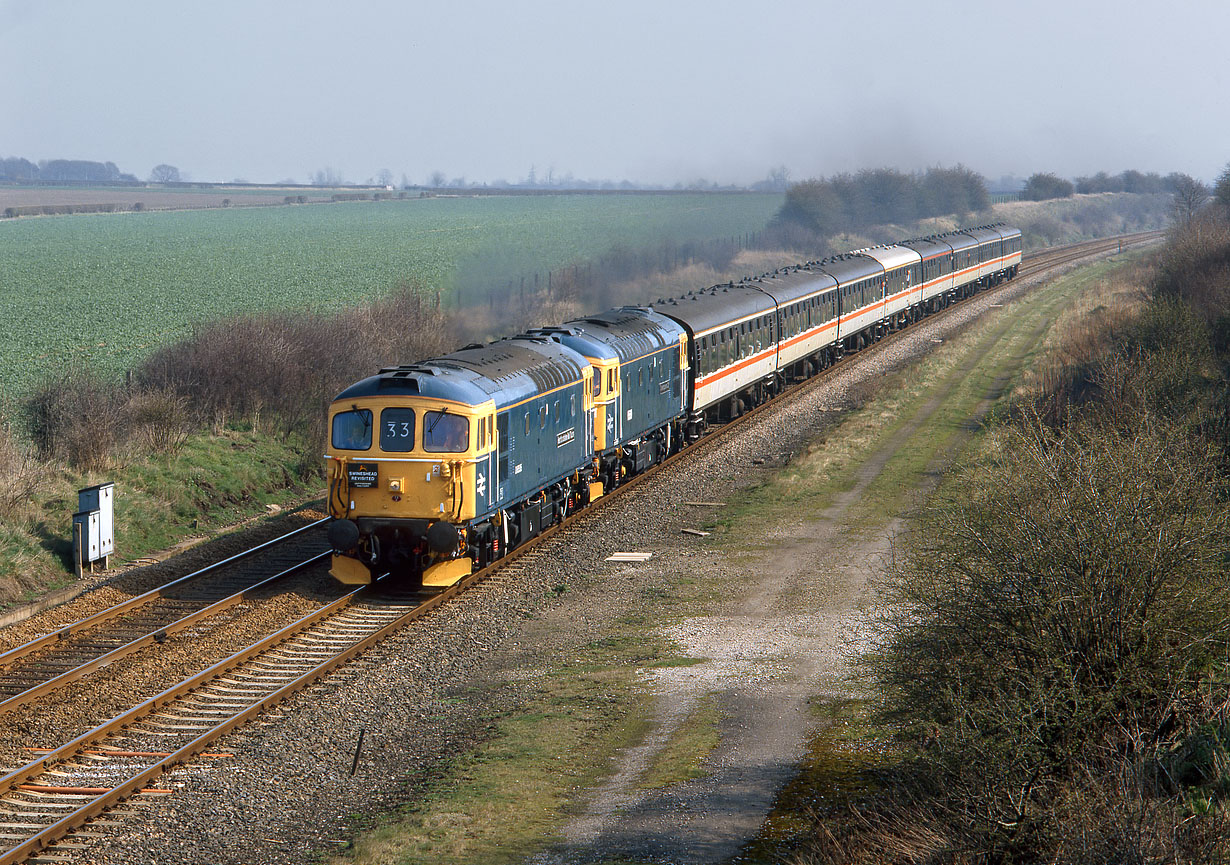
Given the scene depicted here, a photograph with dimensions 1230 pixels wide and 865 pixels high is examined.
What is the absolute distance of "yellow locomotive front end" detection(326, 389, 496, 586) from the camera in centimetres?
1927

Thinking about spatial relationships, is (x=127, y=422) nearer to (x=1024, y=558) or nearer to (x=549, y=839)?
(x=549, y=839)

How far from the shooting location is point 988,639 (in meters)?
10.7

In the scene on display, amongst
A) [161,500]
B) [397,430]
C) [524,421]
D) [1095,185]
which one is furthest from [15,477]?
[1095,185]

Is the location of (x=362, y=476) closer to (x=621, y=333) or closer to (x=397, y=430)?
(x=397, y=430)

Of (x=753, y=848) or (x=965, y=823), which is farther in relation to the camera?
(x=753, y=848)

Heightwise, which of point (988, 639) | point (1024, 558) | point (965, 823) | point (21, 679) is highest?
point (1024, 558)

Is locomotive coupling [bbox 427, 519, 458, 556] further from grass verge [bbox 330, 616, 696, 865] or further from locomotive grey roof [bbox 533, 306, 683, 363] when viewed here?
locomotive grey roof [bbox 533, 306, 683, 363]

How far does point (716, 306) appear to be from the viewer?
35062 millimetres

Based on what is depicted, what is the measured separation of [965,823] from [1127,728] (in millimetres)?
2501

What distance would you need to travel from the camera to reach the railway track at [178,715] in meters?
12.0

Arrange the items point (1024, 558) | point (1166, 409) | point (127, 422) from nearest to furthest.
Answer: point (1024, 558), point (1166, 409), point (127, 422)

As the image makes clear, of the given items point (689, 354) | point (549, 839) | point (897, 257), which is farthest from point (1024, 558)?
point (897, 257)

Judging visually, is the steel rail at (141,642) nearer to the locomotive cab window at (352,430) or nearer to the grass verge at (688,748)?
the locomotive cab window at (352,430)

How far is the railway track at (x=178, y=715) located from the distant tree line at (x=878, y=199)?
9700 centimetres
